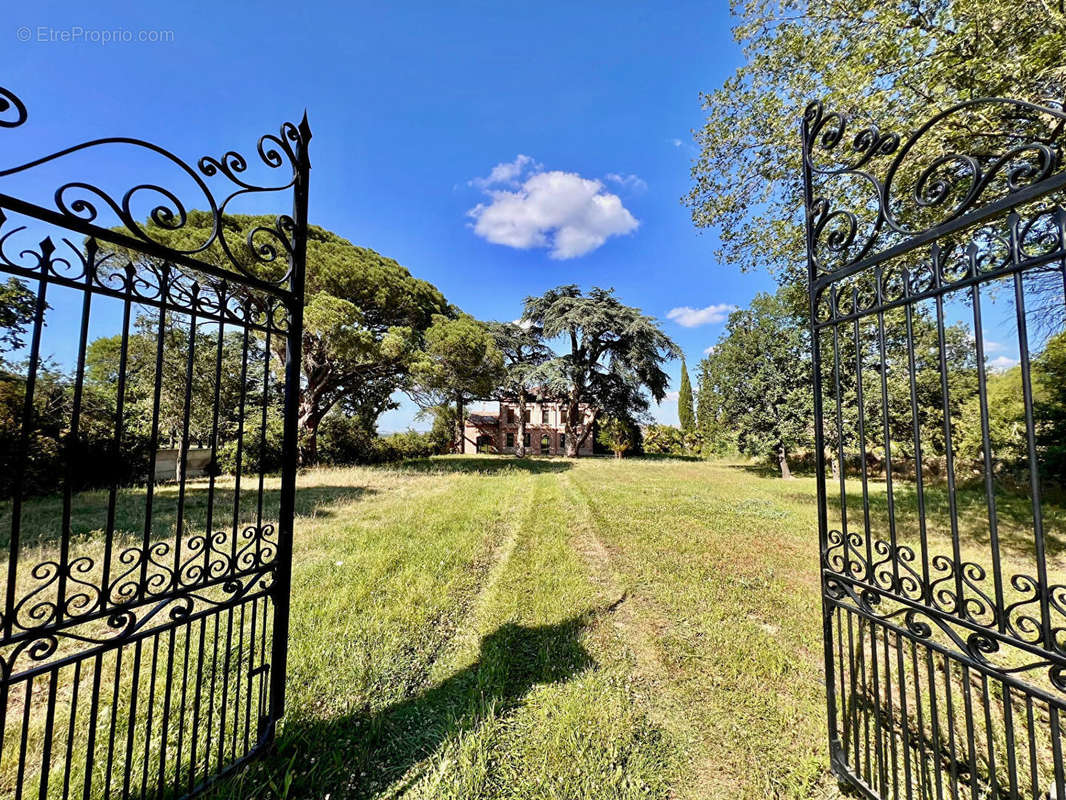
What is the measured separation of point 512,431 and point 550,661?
81.0 feet

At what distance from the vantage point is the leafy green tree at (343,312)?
10734 millimetres

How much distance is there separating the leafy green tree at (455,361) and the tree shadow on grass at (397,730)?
10419 mm

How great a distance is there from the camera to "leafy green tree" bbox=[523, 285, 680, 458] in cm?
1991

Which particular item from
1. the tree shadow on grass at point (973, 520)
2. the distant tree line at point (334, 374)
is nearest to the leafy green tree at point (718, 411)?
the distant tree line at point (334, 374)

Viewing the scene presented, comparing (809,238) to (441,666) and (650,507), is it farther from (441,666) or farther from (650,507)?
(650,507)

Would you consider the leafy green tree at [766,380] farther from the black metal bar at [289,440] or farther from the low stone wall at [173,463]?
the low stone wall at [173,463]

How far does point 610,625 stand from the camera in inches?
134

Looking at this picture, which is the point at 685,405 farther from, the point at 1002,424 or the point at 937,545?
the point at 937,545

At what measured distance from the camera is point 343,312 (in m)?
11.1

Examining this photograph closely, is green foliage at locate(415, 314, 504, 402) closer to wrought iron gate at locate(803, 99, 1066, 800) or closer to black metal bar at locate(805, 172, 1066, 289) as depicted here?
wrought iron gate at locate(803, 99, 1066, 800)

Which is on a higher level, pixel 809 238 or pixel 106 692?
pixel 809 238

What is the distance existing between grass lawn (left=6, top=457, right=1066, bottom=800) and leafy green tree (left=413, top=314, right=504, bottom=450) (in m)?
7.21

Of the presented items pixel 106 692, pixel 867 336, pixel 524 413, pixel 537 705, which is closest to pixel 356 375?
pixel 524 413

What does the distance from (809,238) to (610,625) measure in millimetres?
3104
